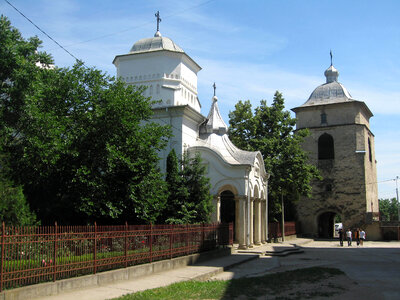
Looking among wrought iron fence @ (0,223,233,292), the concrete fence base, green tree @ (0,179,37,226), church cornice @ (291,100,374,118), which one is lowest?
the concrete fence base

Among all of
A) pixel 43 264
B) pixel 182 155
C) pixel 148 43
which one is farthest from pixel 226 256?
pixel 148 43

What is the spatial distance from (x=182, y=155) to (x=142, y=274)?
10.8 m

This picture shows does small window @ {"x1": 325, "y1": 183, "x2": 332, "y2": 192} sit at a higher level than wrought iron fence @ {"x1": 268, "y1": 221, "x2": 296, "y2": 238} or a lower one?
higher

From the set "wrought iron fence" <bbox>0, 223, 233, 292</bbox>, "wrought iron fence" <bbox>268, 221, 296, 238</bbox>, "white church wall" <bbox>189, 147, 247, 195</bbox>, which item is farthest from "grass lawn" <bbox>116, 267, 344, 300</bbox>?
"wrought iron fence" <bbox>268, 221, 296, 238</bbox>

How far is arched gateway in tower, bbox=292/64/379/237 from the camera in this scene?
1542 inches

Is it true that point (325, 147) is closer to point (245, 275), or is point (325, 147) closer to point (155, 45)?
point (155, 45)

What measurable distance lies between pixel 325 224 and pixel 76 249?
38.4m

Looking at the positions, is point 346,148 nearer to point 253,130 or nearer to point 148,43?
point 253,130

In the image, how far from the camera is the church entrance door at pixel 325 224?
140ft

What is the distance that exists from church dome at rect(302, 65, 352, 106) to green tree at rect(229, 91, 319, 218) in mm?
10004

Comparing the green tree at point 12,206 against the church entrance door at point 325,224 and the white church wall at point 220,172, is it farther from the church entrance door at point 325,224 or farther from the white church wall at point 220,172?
the church entrance door at point 325,224

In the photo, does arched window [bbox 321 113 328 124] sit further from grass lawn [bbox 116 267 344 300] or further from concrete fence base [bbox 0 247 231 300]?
grass lawn [bbox 116 267 344 300]

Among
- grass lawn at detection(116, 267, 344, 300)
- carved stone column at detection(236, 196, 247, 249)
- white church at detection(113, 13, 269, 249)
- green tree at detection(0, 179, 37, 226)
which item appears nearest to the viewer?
grass lawn at detection(116, 267, 344, 300)

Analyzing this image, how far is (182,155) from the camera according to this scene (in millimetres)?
22938
